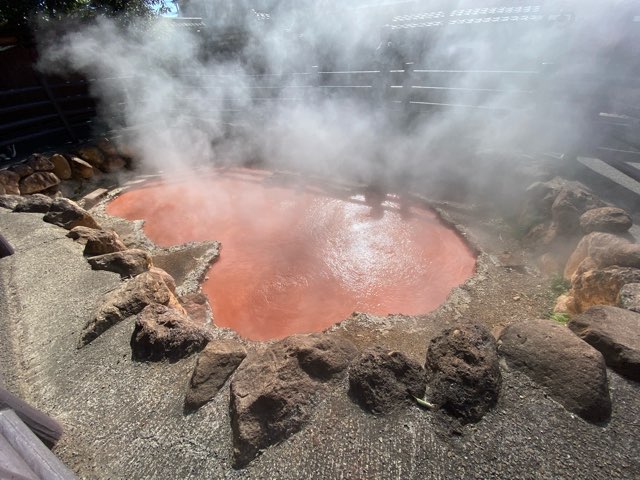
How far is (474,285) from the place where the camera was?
12.6ft

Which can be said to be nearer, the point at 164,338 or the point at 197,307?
the point at 164,338

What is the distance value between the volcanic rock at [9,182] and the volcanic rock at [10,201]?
738 millimetres

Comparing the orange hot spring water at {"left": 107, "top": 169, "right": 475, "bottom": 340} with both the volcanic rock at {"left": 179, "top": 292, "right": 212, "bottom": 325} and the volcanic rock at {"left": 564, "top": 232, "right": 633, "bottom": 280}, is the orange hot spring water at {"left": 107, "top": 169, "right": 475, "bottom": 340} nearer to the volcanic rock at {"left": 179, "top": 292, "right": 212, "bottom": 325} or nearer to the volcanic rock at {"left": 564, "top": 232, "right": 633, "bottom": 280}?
the volcanic rock at {"left": 179, "top": 292, "right": 212, "bottom": 325}

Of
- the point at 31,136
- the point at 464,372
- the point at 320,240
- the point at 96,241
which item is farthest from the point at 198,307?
the point at 31,136

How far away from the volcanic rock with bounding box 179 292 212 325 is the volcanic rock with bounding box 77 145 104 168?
505 cm

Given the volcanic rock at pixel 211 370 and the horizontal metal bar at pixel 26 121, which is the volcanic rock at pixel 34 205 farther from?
the volcanic rock at pixel 211 370

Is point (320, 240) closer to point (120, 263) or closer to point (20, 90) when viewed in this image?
point (120, 263)

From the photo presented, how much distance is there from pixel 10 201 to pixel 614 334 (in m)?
7.23

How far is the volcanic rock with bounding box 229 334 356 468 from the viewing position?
1.80 m

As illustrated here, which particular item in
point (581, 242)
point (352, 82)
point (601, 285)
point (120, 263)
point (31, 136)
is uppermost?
point (352, 82)

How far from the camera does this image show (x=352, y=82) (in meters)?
8.48

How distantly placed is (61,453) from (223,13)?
12323mm

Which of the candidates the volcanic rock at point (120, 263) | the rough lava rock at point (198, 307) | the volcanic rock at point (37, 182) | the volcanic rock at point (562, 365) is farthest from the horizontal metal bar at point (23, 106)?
the volcanic rock at point (562, 365)

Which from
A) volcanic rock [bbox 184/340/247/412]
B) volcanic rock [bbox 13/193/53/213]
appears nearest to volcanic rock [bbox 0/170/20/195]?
volcanic rock [bbox 13/193/53/213]
